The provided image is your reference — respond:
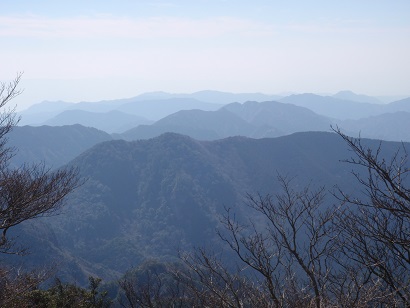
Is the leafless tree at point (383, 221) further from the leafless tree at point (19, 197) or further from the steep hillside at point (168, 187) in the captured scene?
the steep hillside at point (168, 187)

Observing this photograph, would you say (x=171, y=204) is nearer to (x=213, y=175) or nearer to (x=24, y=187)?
(x=213, y=175)

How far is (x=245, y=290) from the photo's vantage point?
7180mm

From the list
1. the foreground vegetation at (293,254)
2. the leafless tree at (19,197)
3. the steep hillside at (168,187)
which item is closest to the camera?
the foreground vegetation at (293,254)

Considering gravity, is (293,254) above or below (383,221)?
below

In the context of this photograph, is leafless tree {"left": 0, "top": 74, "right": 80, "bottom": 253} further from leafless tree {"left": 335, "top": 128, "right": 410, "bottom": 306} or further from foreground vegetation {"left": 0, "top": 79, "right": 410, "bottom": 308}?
leafless tree {"left": 335, "top": 128, "right": 410, "bottom": 306}

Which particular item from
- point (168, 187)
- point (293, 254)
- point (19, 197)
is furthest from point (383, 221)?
point (168, 187)

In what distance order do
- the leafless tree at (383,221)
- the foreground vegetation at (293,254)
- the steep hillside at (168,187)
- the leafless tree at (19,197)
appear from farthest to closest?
1. the steep hillside at (168,187)
2. the leafless tree at (19,197)
3. the foreground vegetation at (293,254)
4. the leafless tree at (383,221)

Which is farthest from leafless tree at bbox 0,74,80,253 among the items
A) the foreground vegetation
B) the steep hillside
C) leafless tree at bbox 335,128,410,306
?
the steep hillside

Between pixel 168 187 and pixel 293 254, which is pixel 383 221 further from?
pixel 168 187

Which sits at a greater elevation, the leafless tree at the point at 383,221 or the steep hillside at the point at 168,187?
the leafless tree at the point at 383,221

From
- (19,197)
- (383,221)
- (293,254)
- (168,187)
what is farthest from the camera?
(168,187)

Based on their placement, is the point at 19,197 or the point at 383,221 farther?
the point at 19,197

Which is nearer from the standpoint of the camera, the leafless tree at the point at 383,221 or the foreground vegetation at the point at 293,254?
the leafless tree at the point at 383,221

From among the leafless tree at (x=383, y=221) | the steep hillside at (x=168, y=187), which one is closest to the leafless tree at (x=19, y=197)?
the leafless tree at (x=383, y=221)
